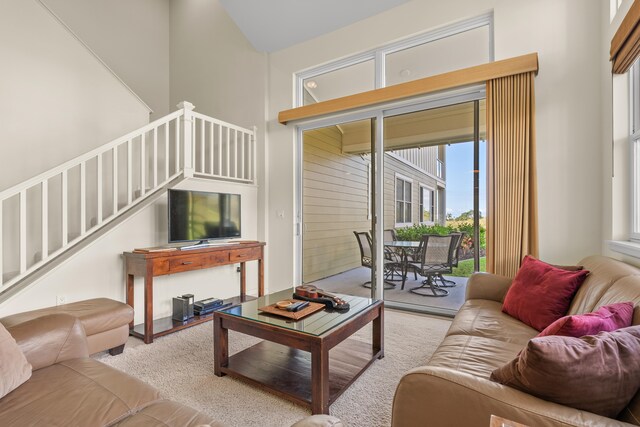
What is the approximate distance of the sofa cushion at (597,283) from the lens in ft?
5.47

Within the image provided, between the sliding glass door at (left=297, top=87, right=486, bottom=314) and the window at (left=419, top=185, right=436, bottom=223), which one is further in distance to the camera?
the window at (left=419, top=185, right=436, bottom=223)

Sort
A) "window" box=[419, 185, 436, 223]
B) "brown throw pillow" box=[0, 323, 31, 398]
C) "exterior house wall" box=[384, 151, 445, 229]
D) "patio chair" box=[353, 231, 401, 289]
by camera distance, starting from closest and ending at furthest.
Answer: "brown throw pillow" box=[0, 323, 31, 398] < "window" box=[419, 185, 436, 223] < "exterior house wall" box=[384, 151, 445, 229] < "patio chair" box=[353, 231, 401, 289]

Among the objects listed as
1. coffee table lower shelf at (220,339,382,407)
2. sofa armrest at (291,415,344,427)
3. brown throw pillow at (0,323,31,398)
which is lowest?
coffee table lower shelf at (220,339,382,407)

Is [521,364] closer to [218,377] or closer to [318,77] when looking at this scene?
[218,377]

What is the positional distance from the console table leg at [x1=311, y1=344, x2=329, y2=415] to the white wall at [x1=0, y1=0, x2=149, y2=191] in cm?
378

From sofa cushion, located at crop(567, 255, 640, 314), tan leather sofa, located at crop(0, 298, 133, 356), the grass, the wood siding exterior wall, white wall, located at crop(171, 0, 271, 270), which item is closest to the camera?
sofa cushion, located at crop(567, 255, 640, 314)

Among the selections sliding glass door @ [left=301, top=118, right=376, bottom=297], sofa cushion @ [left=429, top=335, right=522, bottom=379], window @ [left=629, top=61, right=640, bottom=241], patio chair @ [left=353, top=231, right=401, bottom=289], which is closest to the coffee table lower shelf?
sofa cushion @ [left=429, top=335, right=522, bottom=379]

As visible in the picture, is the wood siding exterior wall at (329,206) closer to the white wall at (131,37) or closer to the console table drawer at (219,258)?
the console table drawer at (219,258)

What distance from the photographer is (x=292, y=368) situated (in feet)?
7.20

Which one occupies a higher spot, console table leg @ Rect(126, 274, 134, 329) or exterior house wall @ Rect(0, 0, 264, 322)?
exterior house wall @ Rect(0, 0, 264, 322)

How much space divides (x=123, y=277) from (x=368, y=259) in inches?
111

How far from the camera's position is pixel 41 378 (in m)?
1.35

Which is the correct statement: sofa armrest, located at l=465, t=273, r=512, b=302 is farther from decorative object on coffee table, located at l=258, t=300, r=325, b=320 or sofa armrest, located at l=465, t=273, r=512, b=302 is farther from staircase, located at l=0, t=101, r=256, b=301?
staircase, located at l=0, t=101, r=256, b=301

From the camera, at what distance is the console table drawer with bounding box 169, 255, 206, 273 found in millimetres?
3078
